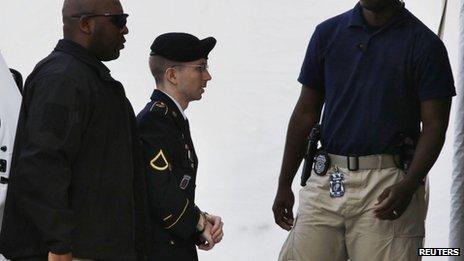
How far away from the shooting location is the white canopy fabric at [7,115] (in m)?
2.90

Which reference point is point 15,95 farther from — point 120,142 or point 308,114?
point 308,114

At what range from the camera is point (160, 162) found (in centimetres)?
283

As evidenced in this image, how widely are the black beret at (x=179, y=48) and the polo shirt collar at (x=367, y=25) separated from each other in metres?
0.46

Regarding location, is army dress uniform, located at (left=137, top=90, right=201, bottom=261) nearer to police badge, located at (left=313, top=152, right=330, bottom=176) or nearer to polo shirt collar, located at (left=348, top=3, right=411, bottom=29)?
police badge, located at (left=313, top=152, right=330, bottom=176)

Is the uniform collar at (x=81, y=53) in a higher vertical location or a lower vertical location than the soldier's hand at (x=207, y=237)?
higher

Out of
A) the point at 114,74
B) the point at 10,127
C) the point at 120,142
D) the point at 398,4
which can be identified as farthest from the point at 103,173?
the point at 114,74

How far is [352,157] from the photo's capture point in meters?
3.04

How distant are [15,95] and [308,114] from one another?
3.03ft

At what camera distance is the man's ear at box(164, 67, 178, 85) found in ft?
9.96

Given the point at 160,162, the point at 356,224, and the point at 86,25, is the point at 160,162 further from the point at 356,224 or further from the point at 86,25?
the point at 356,224

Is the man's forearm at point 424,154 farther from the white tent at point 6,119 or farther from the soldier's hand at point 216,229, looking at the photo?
the white tent at point 6,119

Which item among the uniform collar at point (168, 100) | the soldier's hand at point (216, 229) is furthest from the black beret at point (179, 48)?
the soldier's hand at point (216, 229)

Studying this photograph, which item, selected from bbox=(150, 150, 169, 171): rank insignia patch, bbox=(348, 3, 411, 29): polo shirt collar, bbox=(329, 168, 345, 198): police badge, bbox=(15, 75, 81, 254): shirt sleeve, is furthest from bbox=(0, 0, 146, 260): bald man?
bbox=(348, 3, 411, 29): polo shirt collar

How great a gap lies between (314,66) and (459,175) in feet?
3.07
